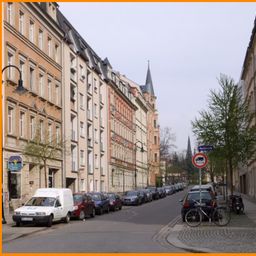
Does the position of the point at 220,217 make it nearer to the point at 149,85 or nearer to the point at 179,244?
the point at 179,244

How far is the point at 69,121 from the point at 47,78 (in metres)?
6.99

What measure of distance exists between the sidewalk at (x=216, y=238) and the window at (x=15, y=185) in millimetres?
17217

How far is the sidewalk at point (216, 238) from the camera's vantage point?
14492 millimetres

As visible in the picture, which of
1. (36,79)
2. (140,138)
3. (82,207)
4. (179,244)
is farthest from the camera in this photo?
(140,138)

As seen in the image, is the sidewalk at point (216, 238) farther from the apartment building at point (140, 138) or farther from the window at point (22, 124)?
the apartment building at point (140, 138)

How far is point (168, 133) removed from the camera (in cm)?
11325

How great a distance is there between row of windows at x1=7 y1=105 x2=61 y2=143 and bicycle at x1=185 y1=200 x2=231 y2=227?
15.8 metres

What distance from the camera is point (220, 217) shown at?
22.2 metres

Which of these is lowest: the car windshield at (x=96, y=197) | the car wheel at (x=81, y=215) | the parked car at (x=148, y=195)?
the parked car at (x=148, y=195)

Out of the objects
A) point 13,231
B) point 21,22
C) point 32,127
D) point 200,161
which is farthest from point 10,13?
point 200,161

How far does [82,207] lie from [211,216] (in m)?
9.35

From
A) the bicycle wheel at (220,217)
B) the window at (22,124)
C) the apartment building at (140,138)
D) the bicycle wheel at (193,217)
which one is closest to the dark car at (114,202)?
the window at (22,124)

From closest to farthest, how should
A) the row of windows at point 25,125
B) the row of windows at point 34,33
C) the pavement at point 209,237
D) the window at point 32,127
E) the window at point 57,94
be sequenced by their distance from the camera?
the pavement at point 209,237, the row of windows at point 25,125, the row of windows at point 34,33, the window at point 32,127, the window at point 57,94

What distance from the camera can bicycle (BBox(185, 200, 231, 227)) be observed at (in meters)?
22.1
